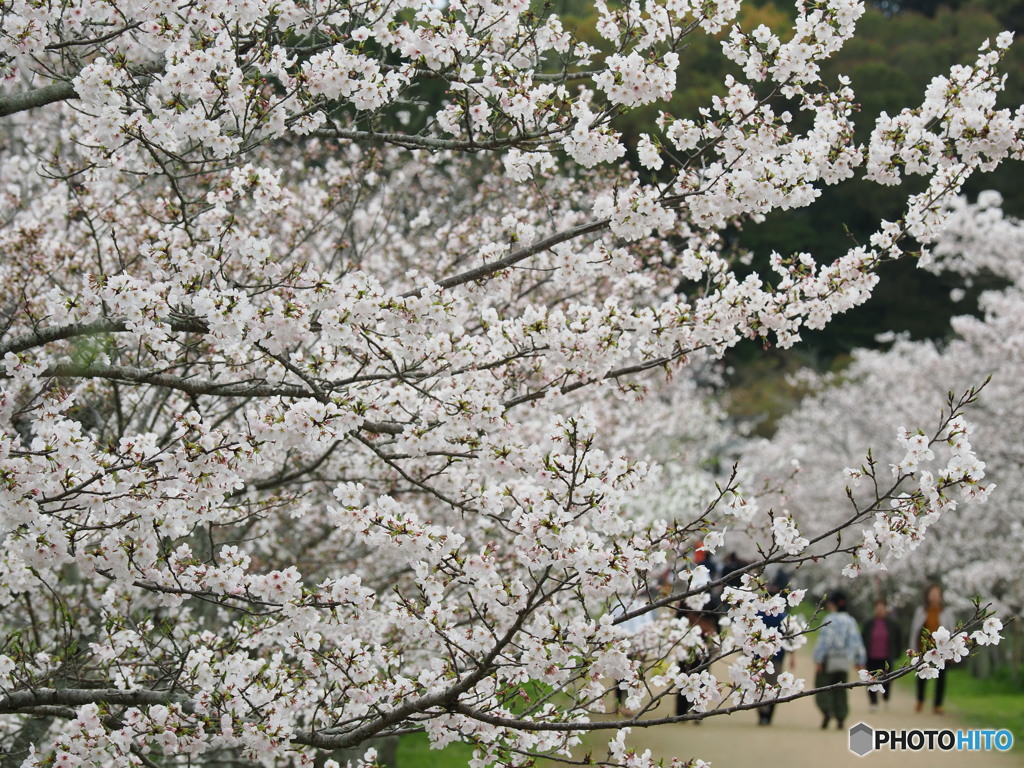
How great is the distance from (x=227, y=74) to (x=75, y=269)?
8.57 ft

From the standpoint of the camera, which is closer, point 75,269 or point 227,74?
point 227,74

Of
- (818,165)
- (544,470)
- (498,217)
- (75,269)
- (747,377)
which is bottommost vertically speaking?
(544,470)

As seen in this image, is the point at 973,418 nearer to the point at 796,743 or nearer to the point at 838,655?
the point at 838,655

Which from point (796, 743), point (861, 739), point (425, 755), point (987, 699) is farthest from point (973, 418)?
point (425, 755)

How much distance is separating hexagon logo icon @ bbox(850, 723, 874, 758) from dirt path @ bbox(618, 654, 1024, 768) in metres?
0.09

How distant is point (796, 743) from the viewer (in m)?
10.6

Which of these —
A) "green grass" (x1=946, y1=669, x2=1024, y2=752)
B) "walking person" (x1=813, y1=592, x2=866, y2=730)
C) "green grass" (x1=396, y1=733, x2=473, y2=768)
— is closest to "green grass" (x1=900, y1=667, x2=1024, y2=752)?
"green grass" (x1=946, y1=669, x2=1024, y2=752)

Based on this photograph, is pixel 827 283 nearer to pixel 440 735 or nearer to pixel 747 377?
pixel 440 735

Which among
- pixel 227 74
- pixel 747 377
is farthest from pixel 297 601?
pixel 747 377

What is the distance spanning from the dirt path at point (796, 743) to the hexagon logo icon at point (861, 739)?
0.30 feet

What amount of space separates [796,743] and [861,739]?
28.7 inches

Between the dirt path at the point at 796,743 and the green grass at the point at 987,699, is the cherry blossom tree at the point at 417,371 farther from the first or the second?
the green grass at the point at 987,699

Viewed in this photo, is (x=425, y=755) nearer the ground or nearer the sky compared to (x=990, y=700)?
nearer the ground

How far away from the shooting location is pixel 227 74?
12.9ft
